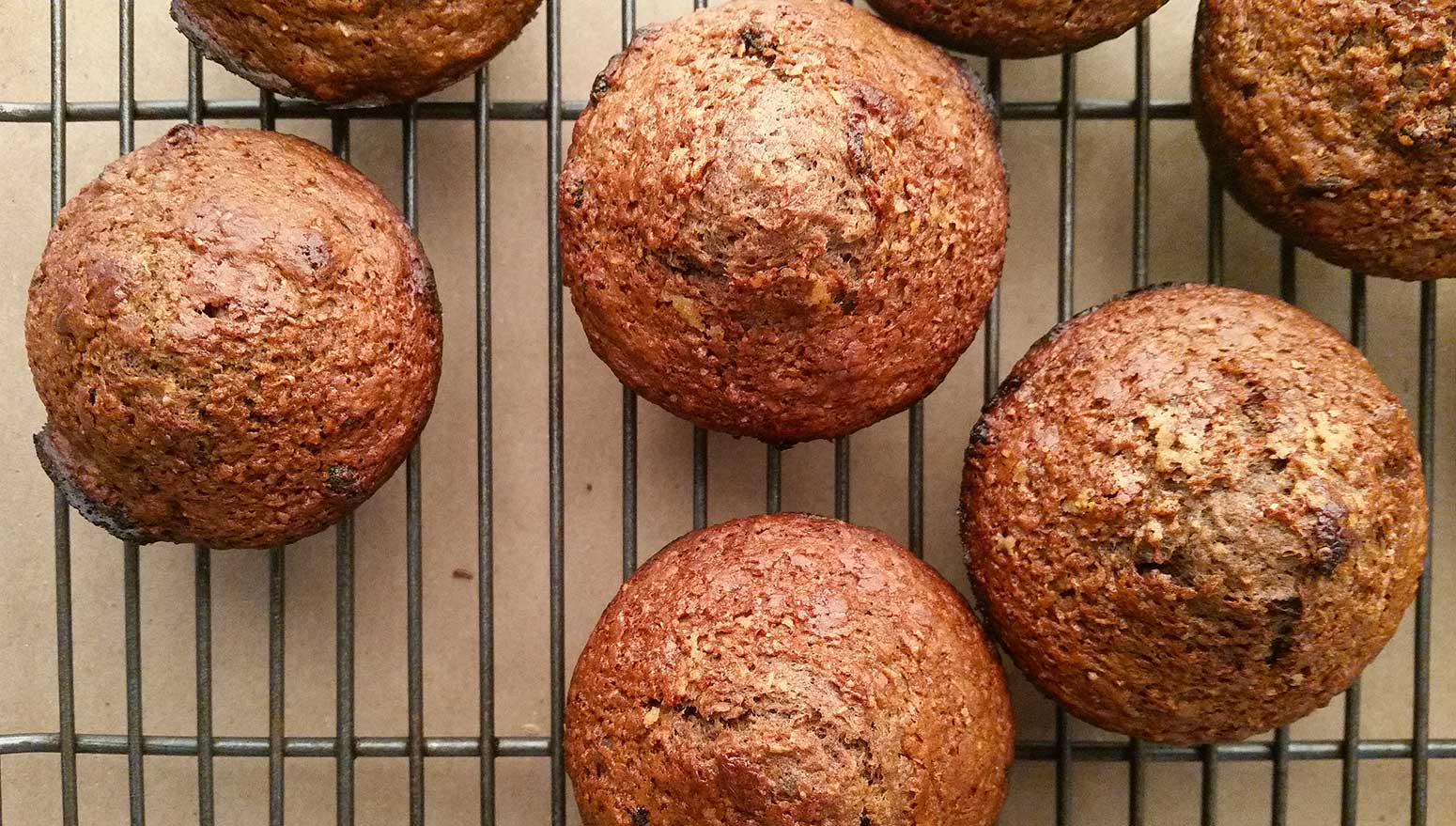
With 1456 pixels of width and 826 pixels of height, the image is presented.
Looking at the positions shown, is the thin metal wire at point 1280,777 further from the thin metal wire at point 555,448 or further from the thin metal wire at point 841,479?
the thin metal wire at point 555,448

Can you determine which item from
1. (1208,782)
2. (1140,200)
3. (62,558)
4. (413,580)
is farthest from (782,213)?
(62,558)

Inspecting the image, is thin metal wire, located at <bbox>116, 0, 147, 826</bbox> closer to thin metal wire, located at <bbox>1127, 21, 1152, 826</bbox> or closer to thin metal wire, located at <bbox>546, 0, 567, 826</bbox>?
thin metal wire, located at <bbox>546, 0, 567, 826</bbox>

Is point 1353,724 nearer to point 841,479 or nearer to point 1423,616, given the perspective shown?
point 1423,616

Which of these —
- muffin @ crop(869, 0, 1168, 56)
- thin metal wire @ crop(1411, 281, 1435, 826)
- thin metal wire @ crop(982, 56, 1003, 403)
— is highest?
muffin @ crop(869, 0, 1168, 56)

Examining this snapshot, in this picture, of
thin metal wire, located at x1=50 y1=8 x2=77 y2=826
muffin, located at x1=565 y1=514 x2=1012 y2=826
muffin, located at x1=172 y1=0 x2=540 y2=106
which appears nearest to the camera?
muffin, located at x1=565 y1=514 x2=1012 y2=826

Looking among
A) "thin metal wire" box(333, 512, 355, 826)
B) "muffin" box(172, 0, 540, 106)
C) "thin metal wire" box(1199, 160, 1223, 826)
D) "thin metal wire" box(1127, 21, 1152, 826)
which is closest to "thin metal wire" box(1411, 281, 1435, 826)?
"thin metal wire" box(1199, 160, 1223, 826)

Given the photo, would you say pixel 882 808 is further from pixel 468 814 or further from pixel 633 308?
pixel 468 814

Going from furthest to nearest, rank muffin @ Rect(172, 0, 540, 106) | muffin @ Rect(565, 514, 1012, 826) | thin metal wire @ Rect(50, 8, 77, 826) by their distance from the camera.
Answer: thin metal wire @ Rect(50, 8, 77, 826), muffin @ Rect(172, 0, 540, 106), muffin @ Rect(565, 514, 1012, 826)
